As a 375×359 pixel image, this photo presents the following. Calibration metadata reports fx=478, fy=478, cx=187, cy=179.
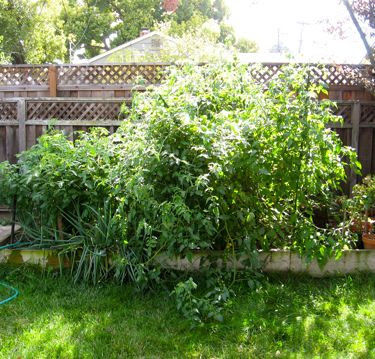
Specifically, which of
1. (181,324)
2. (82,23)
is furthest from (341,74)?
(82,23)

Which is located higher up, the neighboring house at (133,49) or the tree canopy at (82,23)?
the tree canopy at (82,23)

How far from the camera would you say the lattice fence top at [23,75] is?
8.33 metres

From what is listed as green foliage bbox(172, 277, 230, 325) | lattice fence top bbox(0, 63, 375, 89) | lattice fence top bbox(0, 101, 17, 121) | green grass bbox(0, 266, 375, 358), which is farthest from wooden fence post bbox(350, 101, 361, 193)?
lattice fence top bbox(0, 101, 17, 121)

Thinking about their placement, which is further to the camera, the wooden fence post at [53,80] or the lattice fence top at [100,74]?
the wooden fence post at [53,80]

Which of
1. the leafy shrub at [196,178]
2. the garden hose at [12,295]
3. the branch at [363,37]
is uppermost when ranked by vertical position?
the branch at [363,37]

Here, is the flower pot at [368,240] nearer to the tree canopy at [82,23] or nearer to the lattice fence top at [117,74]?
the lattice fence top at [117,74]

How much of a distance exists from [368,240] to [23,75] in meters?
6.38

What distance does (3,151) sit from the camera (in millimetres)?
7445

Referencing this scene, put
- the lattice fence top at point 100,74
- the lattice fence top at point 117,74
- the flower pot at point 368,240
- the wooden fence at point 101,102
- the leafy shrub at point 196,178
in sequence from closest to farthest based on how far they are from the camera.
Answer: the leafy shrub at point 196,178 < the flower pot at point 368,240 < the wooden fence at point 101,102 < the lattice fence top at point 117,74 < the lattice fence top at point 100,74

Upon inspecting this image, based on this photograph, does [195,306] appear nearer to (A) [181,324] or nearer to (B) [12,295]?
(A) [181,324]

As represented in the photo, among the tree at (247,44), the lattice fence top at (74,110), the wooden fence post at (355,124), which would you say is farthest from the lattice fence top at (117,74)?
the tree at (247,44)

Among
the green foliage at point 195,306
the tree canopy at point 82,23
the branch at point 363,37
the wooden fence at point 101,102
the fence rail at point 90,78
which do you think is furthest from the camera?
the tree canopy at point 82,23

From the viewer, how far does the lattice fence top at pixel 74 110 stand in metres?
6.95

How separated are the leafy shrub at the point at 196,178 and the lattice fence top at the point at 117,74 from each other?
2.60 m
